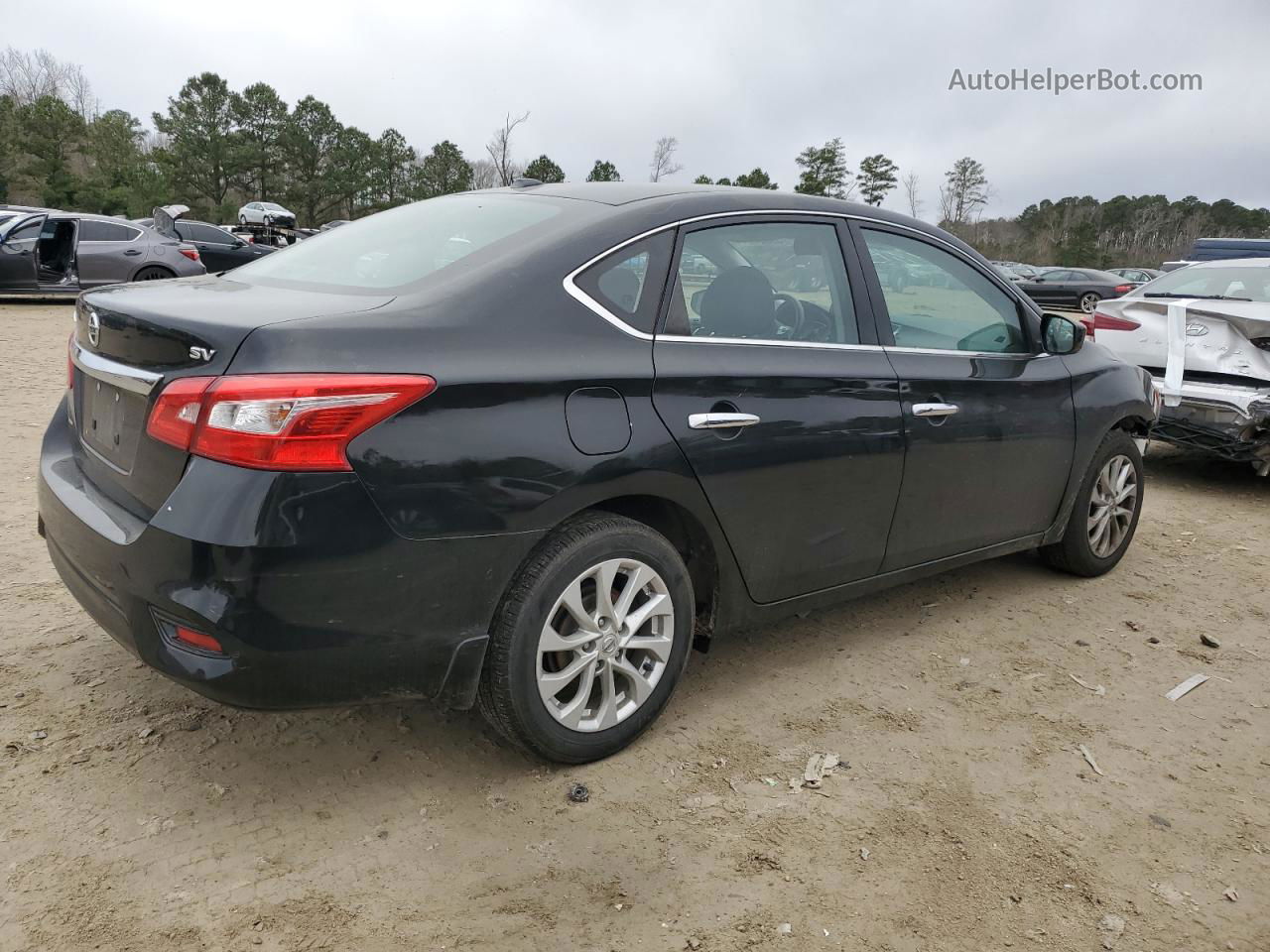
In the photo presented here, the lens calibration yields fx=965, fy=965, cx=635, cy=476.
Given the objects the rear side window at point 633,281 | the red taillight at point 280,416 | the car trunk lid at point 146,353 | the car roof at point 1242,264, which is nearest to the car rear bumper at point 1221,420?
the car roof at point 1242,264

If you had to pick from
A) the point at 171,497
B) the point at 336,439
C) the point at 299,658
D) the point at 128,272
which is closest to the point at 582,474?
the point at 336,439

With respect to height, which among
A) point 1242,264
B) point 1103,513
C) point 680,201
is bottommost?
point 1103,513

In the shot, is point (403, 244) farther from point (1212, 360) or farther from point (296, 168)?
point (296, 168)

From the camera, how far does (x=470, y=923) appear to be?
7.02 feet

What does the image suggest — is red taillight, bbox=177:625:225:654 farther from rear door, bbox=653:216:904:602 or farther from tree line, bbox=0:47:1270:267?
tree line, bbox=0:47:1270:267

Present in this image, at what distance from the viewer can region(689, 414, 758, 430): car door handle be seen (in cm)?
274

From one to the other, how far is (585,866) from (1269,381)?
571cm

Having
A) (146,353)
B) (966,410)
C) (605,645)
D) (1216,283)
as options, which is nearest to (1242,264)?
(1216,283)

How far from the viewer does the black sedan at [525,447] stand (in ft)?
7.06

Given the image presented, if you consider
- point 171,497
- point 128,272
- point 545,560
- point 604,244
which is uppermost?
point 128,272

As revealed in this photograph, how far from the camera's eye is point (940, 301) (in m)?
3.68

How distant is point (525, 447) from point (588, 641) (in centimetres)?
60

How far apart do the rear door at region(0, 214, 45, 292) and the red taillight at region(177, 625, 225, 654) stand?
45.8ft

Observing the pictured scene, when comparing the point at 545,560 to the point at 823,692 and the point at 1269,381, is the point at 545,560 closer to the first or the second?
the point at 823,692
